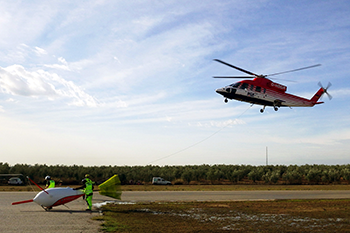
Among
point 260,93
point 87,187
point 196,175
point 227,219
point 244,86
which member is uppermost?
point 244,86

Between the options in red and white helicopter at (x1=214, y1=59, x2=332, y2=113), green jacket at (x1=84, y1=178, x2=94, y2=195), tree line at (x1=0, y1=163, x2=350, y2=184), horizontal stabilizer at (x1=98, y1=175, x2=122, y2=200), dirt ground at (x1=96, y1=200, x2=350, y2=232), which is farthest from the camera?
tree line at (x1=0, y1=163, x2=350, y2=184)

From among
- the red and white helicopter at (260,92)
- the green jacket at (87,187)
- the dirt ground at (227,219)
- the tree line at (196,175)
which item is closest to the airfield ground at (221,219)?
the dirt ground at (227,219)

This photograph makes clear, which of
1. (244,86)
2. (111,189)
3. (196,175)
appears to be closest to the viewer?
(111,189)

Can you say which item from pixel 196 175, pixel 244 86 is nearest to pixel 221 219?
pixel 244 86

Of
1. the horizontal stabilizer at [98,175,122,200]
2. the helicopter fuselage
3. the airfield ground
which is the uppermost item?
the helicopter fuselage

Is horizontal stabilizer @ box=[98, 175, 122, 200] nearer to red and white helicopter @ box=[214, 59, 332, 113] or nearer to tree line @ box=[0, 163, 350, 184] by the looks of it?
red and white helicopter @ box=[214, 59, 332, 113]

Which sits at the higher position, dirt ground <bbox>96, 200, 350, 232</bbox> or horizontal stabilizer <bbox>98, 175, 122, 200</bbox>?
horizontal stabilizer <bbox>98, 175, 122, 200</bbox>

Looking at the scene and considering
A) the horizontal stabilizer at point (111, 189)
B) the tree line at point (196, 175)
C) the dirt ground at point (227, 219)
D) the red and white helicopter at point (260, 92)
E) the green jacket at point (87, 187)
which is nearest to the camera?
the dirt ground at point (227, 219)

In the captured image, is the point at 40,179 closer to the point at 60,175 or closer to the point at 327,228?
the point at 60,175

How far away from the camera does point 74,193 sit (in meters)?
21.7

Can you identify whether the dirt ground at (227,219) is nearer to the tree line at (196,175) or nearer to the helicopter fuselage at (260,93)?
the helicopter fuselage at (260,93)

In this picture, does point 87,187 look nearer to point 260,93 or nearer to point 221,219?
point 221,219

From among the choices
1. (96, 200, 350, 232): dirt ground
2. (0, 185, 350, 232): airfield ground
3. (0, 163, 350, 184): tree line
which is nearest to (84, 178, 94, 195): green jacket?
(0, 185, 350, 232): airfield ground

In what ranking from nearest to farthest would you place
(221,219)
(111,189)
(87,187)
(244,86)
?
(221,219) → (87,187) → (111,189) → (244,86)
